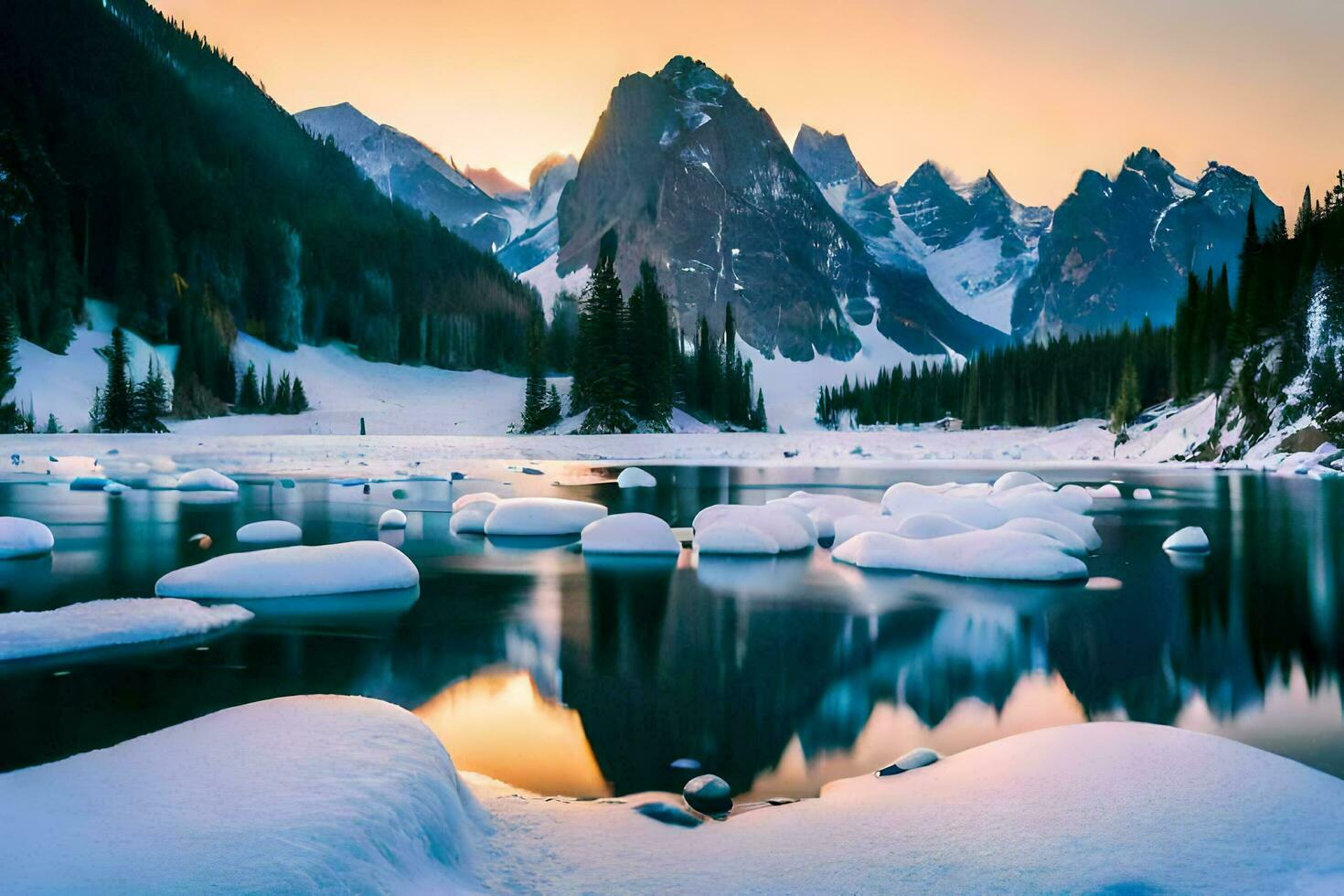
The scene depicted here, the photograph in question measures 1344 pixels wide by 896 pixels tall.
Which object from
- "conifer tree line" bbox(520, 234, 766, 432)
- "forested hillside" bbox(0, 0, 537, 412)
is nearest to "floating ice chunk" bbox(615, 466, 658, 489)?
"conifer tree line" bbox(520, 234, 766, 432)

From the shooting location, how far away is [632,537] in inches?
632

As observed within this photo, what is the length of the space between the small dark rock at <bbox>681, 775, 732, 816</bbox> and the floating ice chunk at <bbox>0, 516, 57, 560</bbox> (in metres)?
15.4

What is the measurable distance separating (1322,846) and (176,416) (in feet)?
280

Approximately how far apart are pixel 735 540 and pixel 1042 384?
9362 centimetres

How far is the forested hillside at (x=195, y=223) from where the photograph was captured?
81.7m

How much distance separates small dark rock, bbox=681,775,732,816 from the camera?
5238mm

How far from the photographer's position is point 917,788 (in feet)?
17.1

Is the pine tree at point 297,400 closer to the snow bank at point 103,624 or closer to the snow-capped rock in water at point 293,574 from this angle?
the snow-capped rock in water at point 293,574

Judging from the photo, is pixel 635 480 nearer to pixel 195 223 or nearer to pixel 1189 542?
pixel 1189 542

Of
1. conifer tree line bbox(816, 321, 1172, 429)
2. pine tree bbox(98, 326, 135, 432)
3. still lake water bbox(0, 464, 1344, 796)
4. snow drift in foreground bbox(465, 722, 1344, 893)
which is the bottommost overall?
still lake water bbox(0, 464, 1344, 796)

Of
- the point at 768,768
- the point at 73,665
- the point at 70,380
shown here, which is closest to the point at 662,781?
the point at 768,768

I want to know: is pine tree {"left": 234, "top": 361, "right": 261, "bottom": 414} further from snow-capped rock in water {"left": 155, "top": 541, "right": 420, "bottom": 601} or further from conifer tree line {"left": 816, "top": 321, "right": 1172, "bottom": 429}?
conifer tree line {"left": 816, "top": 321, "right": 1172, "bottom": 429}

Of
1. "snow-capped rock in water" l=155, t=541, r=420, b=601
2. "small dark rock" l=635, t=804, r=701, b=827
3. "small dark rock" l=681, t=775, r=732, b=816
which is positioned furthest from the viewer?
"snow-capped rock in water" l=155, t=541, r=420, b=601

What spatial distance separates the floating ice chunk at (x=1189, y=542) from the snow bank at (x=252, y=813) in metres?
16.6
